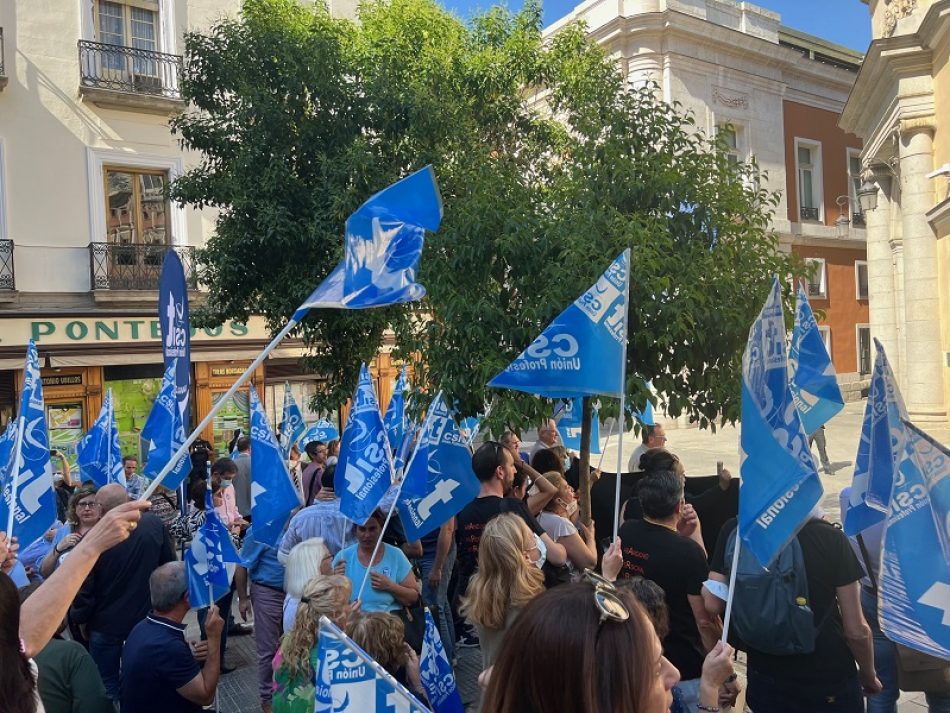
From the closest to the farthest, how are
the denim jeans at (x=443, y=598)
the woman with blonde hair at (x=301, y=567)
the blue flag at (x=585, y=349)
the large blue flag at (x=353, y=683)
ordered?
1. the large blue flag at (x=353, y=683)
2. the woman with blonde hair at (x=301, y=567)
3. the blue flag at (x=585, y=349)
4. the denim jeans at (x=443, y=598)

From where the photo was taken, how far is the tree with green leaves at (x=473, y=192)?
5.80 m

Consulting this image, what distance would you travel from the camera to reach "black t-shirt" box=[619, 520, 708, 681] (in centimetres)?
370

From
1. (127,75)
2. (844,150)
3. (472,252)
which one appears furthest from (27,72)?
(844,150)

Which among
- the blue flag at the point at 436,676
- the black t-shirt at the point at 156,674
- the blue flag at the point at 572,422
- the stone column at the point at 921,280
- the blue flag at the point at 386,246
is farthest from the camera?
the stone column at the point at 921,280

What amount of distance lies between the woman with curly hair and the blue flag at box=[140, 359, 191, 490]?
1.64 feet

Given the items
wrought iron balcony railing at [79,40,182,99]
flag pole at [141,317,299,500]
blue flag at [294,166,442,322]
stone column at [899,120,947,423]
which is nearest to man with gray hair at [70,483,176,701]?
flag pole at [141,317,299,500]

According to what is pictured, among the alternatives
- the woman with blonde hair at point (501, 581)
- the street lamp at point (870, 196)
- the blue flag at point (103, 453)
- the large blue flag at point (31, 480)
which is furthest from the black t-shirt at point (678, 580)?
the street lamp at point (870, 196)

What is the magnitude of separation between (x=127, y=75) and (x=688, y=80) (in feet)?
52.4

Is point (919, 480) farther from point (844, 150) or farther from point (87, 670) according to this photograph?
point (844, 150)

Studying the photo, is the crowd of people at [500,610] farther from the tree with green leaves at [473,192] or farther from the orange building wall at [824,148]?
the orange building wall at [824,148]

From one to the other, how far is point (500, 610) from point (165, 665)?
150cm

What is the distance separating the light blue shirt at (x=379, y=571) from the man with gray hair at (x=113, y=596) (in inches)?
53.2

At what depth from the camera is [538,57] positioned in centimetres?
1327

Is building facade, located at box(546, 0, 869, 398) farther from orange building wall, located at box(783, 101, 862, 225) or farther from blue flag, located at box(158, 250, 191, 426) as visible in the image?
blue flag, located at box(158, 250, 191, 426)
